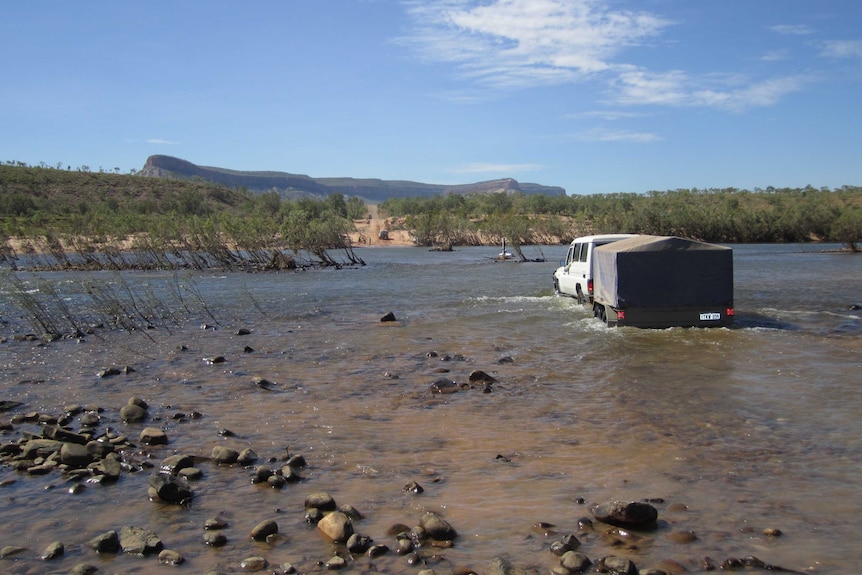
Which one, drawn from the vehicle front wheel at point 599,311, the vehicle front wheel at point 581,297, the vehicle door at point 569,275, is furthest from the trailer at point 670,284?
the vehicle door at point 569,275

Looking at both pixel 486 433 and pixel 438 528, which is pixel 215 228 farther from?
pixel 438 528

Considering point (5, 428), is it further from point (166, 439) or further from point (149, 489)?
point (149, 489)

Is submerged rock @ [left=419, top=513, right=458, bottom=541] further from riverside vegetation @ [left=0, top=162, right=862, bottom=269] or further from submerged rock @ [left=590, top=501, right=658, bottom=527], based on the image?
riverside vegetation @ [left=0, top=162, right=862, bottom=269]

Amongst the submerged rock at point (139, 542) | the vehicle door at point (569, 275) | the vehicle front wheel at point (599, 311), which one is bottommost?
the submerged rock at point (139, 542)

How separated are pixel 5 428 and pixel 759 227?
82.5 metres

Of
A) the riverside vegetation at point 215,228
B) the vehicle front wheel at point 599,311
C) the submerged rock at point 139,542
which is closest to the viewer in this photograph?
the submerged rock at point 139,542

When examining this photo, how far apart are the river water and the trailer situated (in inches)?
18.2

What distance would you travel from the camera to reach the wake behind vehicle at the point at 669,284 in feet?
50.6

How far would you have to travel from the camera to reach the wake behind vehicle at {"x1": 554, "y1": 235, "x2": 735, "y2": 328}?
15430mm

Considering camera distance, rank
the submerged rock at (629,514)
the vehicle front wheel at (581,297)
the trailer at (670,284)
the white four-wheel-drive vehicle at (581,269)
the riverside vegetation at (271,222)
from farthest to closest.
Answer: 1. the riverside vegetation at (271,222)
2. the vehicle front wheel at (581,297)
3. the white four-wheel-drive vehicle at (581,269)
4. the trailer at (670,284)
5. the submerged rock at (629,514)

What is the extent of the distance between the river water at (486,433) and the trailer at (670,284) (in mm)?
462

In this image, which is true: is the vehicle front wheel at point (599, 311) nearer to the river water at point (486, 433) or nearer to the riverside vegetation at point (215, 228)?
the river water at point (486, 433)

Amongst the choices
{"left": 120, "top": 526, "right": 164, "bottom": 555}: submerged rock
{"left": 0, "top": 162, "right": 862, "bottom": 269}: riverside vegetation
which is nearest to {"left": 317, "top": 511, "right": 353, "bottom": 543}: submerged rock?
{"left": 120, "top": 526, "right": 164, "bottom": 555}: submerged rock

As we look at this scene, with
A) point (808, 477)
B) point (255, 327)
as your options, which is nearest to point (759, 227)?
point (255, 327)
